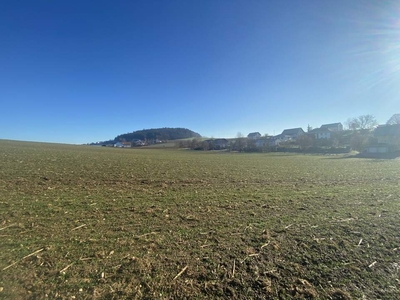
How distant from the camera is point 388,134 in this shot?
61.1m

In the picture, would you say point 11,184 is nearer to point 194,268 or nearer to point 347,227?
point 194,268

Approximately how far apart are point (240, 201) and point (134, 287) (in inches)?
232

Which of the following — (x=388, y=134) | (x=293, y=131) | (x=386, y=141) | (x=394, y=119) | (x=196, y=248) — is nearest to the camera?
(x=196, y=248)

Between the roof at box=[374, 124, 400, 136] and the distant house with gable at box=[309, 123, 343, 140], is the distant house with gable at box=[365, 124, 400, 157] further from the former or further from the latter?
the distant house with gable at box=[309, 123, 343, 140]

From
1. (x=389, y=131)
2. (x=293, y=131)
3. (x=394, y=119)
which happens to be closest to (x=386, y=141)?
(x=389, y=131)

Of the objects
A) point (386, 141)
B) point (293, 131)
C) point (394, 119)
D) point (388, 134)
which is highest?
point (394, 119)

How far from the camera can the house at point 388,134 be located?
2303 inches

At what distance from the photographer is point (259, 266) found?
3617mm

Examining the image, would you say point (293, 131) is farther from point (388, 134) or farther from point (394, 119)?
point (388, 134)

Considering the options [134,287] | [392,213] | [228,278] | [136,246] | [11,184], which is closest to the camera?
[134,287]

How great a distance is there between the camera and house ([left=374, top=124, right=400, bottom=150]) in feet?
192

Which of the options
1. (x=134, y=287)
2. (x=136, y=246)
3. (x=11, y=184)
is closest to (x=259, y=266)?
(x=134, y=287)

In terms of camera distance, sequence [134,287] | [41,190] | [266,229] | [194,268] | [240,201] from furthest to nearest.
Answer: [41,190] → [240,201] → [266,229] → [194,268] → [134,287]

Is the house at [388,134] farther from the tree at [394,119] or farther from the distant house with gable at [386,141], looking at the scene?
the tree at [394,119]
